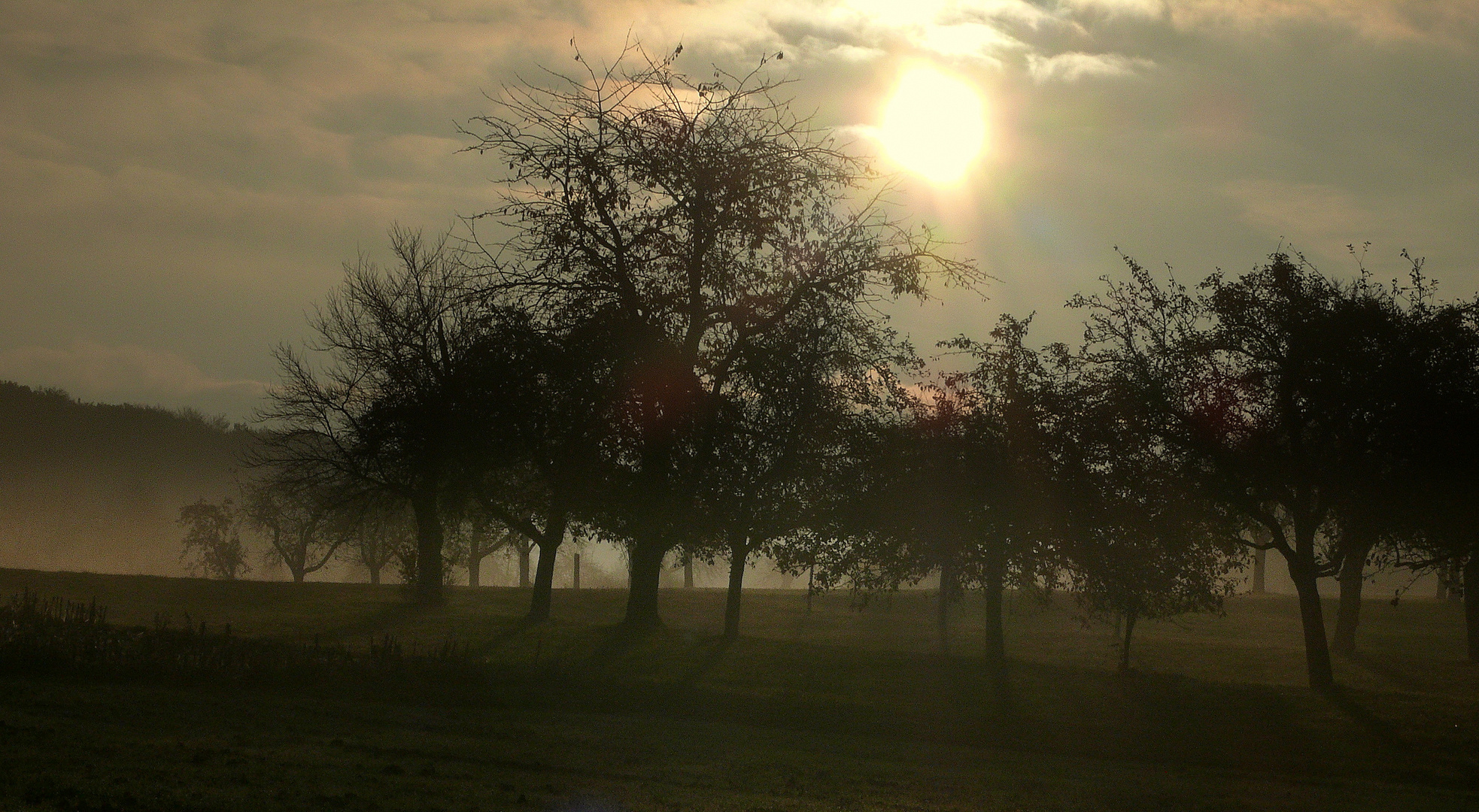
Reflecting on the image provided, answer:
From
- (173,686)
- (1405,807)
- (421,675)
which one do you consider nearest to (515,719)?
(421,675)

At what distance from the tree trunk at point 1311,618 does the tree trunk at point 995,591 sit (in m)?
7.71

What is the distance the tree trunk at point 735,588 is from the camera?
3275cm

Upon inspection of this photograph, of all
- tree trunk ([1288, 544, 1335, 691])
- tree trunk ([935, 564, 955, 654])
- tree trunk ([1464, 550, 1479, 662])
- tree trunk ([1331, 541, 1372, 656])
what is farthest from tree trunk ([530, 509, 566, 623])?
tree trunk ([1464, 550, 1479, 662])

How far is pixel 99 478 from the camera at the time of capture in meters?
130

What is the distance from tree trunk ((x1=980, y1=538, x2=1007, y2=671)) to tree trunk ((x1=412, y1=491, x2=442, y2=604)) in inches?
847

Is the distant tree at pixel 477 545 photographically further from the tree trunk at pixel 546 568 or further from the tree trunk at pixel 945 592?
the tree trunk at pixel 945 592

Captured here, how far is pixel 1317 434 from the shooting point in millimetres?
27828

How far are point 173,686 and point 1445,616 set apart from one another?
5398 cm

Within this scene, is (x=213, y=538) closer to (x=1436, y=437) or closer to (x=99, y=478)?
(x=99, y=478)

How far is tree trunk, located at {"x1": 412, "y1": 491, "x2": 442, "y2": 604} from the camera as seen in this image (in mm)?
42281

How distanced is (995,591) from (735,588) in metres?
8.05

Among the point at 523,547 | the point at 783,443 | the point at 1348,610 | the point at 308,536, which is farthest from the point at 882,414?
the point at 308,536

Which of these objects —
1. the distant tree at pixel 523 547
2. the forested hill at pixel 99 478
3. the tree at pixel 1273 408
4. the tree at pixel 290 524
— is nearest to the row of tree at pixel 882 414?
the tree at pixel 1273 408

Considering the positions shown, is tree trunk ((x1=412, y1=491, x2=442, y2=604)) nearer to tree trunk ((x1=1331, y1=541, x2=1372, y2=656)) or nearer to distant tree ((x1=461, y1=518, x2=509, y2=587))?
distant tree ((x1=461, y1=518, x2=509, y2=587))
